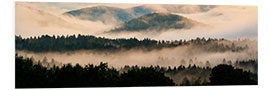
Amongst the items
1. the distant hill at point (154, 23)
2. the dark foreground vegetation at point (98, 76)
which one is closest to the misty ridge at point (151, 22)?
the distant hill at point (154, 23)

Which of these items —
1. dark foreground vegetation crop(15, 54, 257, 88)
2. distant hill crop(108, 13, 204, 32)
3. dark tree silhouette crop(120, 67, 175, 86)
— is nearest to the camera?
dark foreground vegetation crop(15, 54, 257, 88)

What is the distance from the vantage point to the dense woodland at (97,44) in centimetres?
634

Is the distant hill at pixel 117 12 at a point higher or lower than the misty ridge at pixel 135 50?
higher

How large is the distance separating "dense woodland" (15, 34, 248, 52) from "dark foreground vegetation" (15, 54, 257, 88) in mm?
240

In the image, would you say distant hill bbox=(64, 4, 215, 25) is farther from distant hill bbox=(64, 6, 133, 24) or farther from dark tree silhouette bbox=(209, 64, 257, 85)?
dark tree silhouette bbox=(209, 64, 257, 85)

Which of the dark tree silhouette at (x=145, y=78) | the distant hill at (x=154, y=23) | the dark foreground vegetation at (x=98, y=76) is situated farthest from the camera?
the distant hill at (x=154, y=23)

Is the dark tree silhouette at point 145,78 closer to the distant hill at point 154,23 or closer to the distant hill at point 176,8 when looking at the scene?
the distant hill at point 154,23

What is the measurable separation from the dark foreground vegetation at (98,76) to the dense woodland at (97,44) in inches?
9.4

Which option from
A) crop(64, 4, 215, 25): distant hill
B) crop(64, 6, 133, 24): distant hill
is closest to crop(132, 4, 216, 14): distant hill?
crop(64, 4, 215, 25): distant hill

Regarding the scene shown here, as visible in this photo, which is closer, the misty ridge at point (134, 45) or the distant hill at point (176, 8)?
the misty ridge at point (134, 45)

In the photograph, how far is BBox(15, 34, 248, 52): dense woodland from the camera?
6.34m

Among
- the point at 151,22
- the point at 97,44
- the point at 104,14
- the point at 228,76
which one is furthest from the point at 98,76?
the point at 228,76

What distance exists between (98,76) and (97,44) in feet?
1.59

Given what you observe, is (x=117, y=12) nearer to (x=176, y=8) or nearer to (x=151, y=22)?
(x=151, y=22)
